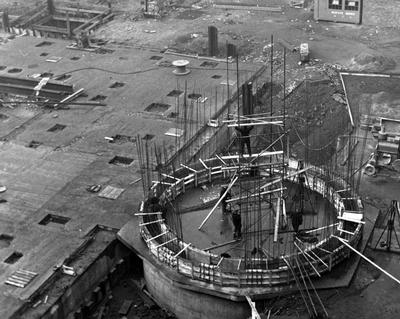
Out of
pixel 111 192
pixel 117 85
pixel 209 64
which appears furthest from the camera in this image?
pixel 209 64

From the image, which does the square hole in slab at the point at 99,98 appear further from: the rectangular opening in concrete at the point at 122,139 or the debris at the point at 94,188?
the debris at the point at 94,188

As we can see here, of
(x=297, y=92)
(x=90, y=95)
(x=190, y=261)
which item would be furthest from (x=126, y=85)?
(x=190, y=261)

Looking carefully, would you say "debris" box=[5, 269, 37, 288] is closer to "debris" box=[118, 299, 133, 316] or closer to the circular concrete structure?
"debris" box=[118, 299, 133, 316]

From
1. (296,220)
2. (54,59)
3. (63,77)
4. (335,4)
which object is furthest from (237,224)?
(335,4)

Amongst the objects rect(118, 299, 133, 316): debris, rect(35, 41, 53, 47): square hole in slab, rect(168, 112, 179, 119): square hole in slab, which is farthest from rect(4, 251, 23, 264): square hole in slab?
rect(35, 41, 53, 47): square hole in slab

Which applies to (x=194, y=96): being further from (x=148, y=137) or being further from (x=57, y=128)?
(x=57, y=128)

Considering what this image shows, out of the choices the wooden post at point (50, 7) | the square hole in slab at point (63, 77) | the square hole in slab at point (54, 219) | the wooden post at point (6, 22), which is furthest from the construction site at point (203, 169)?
the wooden post at point (50, 7)
